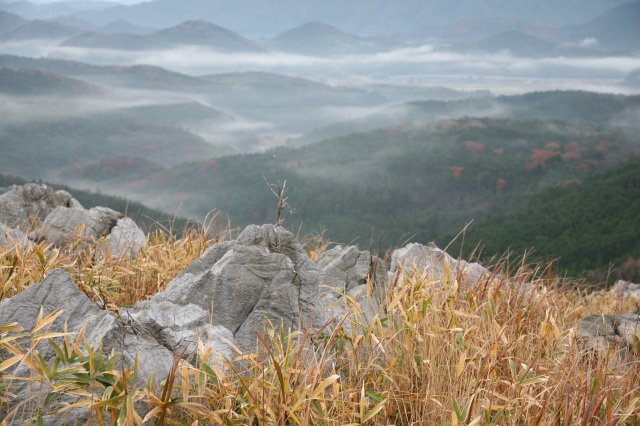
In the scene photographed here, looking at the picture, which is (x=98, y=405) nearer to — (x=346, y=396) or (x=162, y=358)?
(x=162, y=358)

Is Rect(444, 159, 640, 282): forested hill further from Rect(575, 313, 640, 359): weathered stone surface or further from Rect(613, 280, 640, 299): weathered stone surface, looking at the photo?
Rect(575, 313, 640, 359): weathered stone surface

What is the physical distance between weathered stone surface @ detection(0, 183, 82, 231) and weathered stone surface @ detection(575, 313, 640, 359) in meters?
9.20

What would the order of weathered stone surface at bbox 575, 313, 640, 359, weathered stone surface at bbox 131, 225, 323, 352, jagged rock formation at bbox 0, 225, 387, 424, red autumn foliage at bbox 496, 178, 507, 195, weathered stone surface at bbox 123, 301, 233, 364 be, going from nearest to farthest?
jagged rock formation at bbox 0, 225, 387, 424 → weathered stone surface at bbox 123, 301, 233, 364 → weathered stone surface at bbox 131, 225, 323, 352 → weathered stone surface at bbox 575, 313, 640, 359 → red autumn foliage at bbox 496, 178, 507, 195

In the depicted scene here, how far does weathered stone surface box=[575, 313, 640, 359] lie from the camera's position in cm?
521

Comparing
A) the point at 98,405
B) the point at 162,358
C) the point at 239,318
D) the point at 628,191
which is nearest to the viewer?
the point at 98,405

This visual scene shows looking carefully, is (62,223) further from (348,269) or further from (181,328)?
(181,328)

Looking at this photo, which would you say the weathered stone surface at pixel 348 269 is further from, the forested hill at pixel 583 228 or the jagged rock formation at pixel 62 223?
the forested hill at pixel 583 228

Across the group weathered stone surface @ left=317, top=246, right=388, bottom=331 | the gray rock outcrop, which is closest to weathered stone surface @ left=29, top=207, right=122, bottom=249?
the gray rock outcrop

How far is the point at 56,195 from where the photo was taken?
11688 mm

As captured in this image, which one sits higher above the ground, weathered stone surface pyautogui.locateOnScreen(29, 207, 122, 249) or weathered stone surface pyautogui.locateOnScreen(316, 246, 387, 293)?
weathered stone surface pyautogui.locateOnScreen(316, 246, 387, 293)

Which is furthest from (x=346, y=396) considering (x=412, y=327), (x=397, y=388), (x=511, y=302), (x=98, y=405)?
(x=511, y=302)

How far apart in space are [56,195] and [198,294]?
7.89 meters

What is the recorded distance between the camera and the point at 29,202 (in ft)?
37.2

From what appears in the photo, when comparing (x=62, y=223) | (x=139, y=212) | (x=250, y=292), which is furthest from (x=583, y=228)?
(x=250, y=292)
